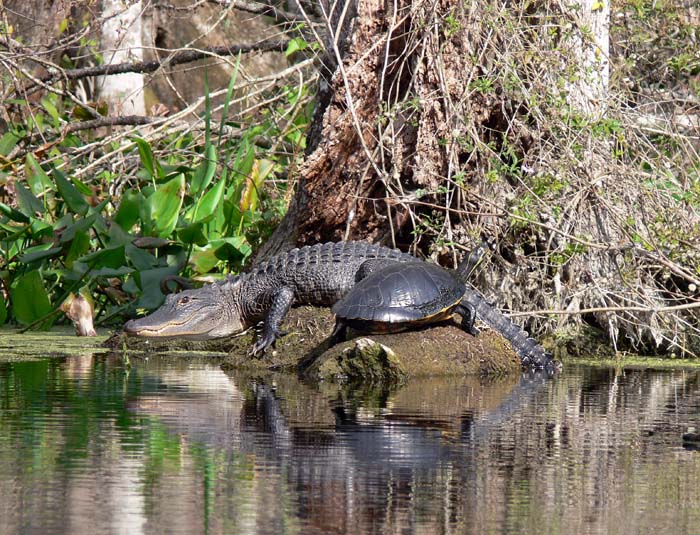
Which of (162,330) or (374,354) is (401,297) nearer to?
(374,354)

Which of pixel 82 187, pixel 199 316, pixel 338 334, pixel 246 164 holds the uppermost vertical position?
pixel 246 164

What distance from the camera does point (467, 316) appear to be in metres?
7.71

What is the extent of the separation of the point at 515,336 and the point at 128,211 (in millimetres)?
3466

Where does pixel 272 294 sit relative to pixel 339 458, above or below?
above

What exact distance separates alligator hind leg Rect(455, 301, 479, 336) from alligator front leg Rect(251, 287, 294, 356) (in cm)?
114

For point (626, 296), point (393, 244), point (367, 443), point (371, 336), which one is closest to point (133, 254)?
point (393, 244)

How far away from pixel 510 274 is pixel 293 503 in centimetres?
541

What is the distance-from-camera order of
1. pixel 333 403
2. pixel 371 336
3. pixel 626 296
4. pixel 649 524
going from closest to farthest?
1. pixel 649 524
2. pixel 333 403
3. pixel 371 336
4. pixel 626 296

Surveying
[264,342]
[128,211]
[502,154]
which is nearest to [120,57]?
[128,211]

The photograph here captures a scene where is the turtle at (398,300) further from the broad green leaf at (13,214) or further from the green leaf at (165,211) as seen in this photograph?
the broad green leaf at (13,214)

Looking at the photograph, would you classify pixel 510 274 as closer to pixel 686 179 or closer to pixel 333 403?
pixel 686 179

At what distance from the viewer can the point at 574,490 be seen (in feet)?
12.8

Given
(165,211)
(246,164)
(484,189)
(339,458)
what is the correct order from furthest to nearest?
(246,164), (165,211), (484,189), (339,458)

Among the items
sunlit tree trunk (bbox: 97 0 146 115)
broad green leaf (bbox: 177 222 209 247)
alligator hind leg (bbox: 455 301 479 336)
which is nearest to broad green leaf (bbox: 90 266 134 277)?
broad green leaf (bbox: 177 222 209 247)
